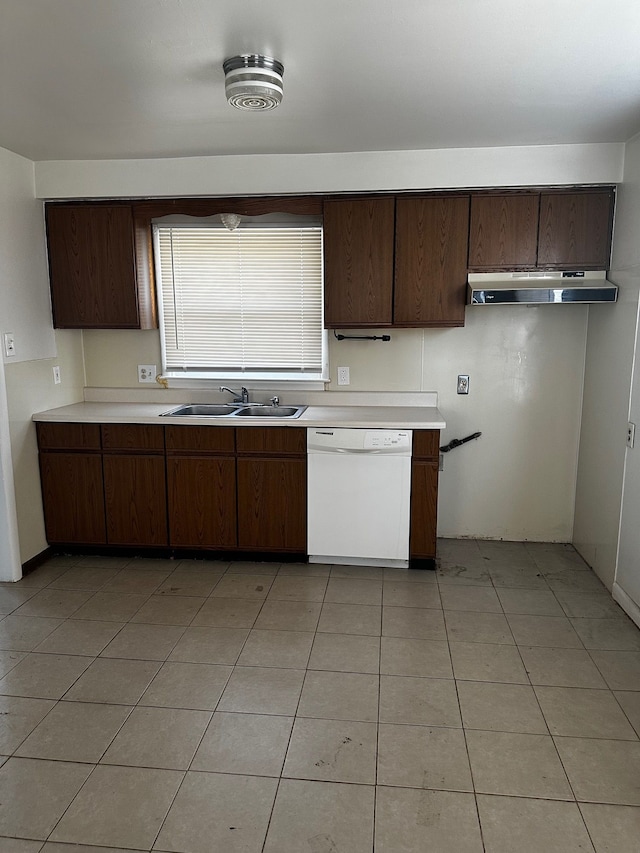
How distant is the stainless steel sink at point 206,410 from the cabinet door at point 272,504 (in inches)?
17.1

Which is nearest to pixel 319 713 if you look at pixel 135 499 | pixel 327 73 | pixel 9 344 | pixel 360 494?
pixel 360 494

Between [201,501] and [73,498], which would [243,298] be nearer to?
[201,501]

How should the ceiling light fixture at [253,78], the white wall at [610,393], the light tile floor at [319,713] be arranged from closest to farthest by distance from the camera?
the light tile floor at [319,713]
the ceiling light fixture at [253,78]
the white wall at [610,393]

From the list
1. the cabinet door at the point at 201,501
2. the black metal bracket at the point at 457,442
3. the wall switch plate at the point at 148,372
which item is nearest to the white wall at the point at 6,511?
the cabinet door at the point at 201,501

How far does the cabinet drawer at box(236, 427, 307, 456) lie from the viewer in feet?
11.8

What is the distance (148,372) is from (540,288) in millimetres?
2604

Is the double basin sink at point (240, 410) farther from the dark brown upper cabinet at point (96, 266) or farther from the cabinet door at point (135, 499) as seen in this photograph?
the dark brown upper cabinet at point (96, 266)

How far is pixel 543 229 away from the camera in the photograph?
349cm

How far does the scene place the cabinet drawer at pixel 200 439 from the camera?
3.65 meters

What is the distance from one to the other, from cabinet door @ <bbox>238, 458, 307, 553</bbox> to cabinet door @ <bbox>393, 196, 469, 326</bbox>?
1.14 metres

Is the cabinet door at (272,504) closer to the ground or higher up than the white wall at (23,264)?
closer to the ground

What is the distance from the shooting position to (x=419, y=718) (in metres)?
2.33

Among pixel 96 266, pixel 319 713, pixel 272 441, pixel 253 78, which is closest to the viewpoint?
pixel 253 78

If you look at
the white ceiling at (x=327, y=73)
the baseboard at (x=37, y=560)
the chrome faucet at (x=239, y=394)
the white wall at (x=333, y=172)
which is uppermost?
the white ceiling at (x=327, y=73)
